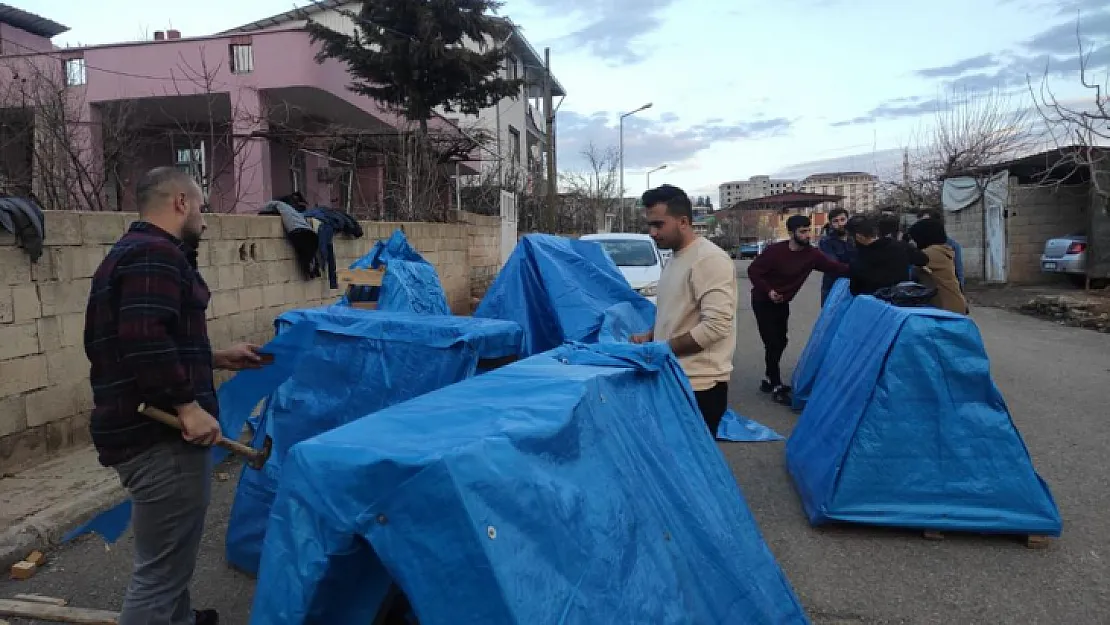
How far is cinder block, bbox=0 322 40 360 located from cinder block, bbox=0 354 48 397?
4 cm

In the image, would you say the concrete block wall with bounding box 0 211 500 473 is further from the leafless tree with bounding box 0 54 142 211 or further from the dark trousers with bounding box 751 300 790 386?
the dark trousers with bounding box 751 300 790 386

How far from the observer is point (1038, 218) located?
17.3 metres

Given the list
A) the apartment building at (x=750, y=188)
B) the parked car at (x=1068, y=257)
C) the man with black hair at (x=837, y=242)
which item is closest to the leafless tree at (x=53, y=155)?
the man with black hair at (x=837, y=242)

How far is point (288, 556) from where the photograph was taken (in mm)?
1556

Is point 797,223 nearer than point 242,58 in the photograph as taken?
Yes

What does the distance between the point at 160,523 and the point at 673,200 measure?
2562 millimetres

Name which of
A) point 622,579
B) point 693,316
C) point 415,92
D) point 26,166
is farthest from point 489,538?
point 415,92

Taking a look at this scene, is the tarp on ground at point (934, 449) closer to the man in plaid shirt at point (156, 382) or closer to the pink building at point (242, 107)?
the man in plaid shirt at point (156, 382)

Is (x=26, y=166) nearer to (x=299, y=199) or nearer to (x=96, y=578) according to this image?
(x=299, y=199)

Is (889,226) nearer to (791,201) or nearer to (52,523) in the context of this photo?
(52,523)

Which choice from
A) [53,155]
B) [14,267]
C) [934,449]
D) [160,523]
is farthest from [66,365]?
[934,449]

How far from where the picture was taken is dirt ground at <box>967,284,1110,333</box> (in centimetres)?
1132

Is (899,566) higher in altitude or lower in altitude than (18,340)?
lower

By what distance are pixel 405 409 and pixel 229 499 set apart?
3.10m
